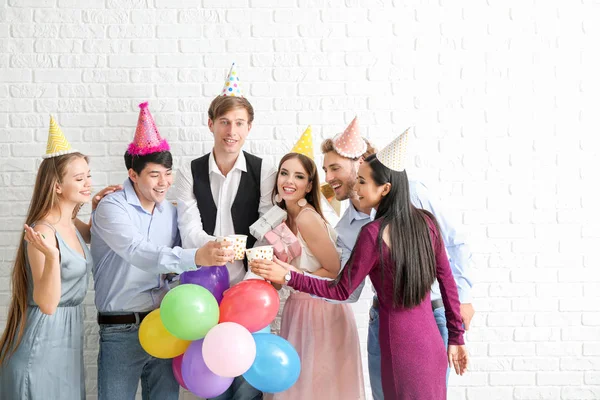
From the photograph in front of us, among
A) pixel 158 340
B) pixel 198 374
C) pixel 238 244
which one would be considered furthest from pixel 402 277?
pixel 158 340

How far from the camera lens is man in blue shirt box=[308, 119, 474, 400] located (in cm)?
255

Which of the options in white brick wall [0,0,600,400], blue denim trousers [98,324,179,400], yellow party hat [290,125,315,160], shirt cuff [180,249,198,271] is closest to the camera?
shirt cuff [180,249,198,271]

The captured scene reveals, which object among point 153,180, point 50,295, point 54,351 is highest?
point 153,180

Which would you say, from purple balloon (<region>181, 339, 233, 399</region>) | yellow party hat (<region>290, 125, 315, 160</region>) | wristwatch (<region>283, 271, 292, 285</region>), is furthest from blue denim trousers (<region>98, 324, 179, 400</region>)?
yellow party hat (<region>290, 125, 315, 160</region>)

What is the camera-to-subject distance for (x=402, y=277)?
213cm

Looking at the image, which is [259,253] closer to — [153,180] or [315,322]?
[315,322]

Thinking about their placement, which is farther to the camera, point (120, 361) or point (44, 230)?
point (120, 361)

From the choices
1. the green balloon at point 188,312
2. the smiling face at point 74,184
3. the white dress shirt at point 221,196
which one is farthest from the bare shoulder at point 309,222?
the smiling face at point 74,184

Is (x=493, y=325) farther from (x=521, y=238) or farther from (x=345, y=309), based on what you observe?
(x=345, y=309)

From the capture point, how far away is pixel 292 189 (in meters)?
2.72

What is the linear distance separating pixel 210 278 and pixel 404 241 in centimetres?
93

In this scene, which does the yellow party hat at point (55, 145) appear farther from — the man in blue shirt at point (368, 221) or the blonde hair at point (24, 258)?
the man in blue shirt at point (368, 221)

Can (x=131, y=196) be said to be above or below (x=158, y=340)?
above

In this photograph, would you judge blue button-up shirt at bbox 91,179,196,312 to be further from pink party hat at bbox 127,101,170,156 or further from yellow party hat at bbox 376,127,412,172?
yellow party hat at bbox 376,127,412,172
